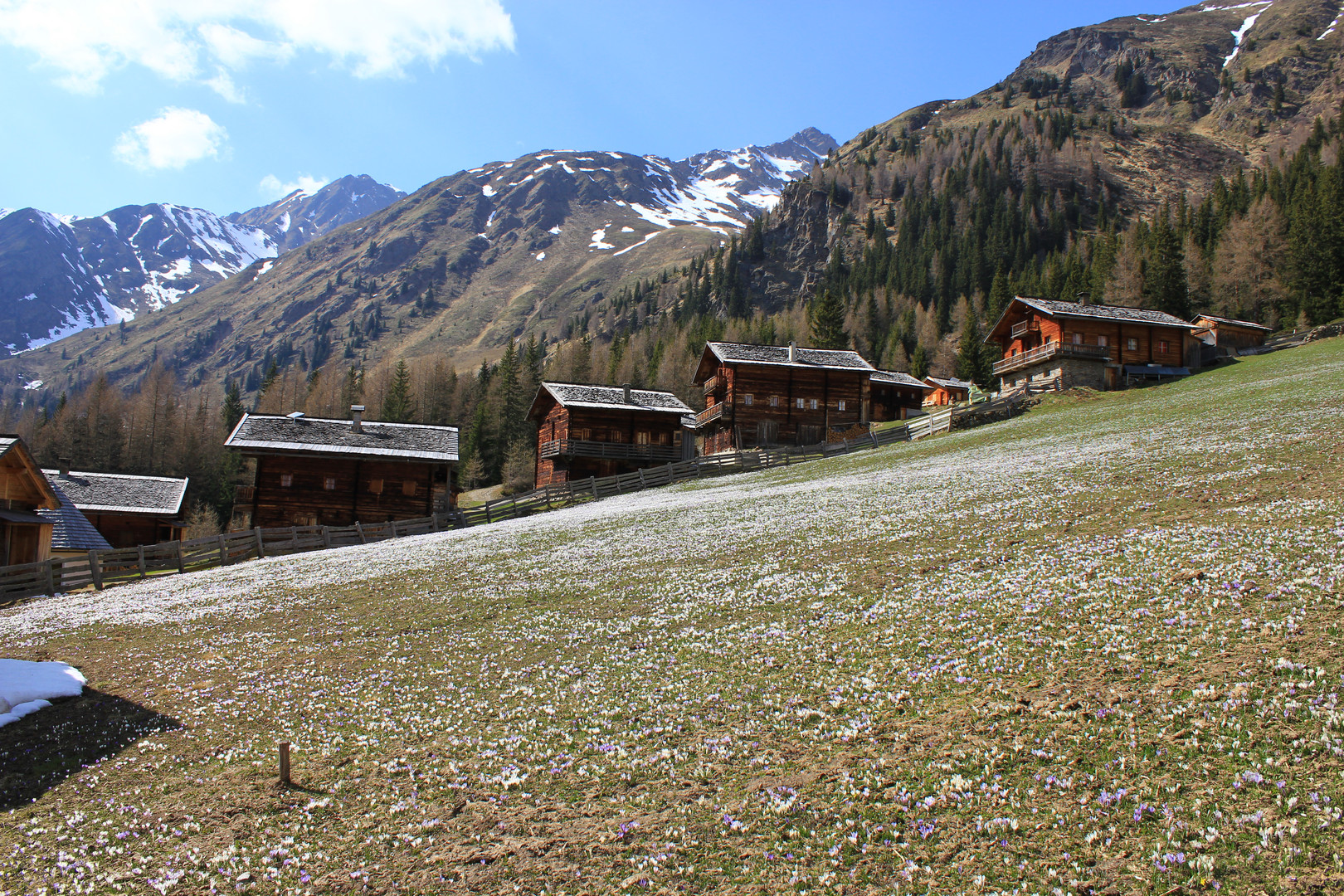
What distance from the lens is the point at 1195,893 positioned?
20.5ft

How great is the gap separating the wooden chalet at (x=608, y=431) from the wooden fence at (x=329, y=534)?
1224cm

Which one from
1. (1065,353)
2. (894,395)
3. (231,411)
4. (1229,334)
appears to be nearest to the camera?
(1065,353)

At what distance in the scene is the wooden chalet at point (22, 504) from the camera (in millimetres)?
34031

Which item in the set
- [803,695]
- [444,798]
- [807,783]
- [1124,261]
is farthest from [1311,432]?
[1124,261]

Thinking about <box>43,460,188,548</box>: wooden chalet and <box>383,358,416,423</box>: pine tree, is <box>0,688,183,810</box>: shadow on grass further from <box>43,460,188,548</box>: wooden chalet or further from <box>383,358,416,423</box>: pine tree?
<box>383,358,416,423</box>: pine tree

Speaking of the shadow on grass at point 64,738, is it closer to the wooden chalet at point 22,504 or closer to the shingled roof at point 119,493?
the wooden chalet at point 22,504

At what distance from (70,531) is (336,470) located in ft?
53.6

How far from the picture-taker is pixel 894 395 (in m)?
104

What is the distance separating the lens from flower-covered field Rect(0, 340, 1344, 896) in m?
7.50

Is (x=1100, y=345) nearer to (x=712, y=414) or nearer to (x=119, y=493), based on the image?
(x=712, y=414)

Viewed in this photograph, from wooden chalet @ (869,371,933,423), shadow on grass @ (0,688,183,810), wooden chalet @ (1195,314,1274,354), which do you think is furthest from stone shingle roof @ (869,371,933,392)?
shadow on grass @ (0,688,183,810)

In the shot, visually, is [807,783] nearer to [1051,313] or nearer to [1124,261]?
[1051,313]

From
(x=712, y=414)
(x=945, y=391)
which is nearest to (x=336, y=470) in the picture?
(x=712, y=414)

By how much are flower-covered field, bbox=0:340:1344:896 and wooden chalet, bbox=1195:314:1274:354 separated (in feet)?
192
